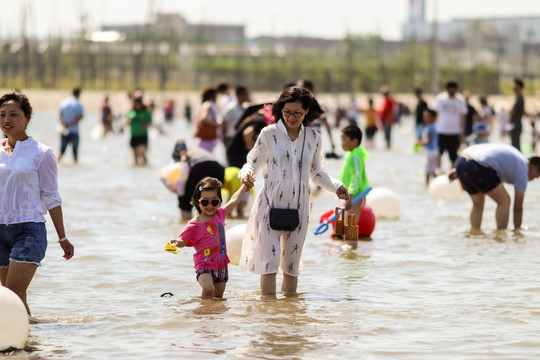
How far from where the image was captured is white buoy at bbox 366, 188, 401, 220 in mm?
14164

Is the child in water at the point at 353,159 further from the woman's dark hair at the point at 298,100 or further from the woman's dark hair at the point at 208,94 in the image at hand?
the woman's dark hair at the point at 208,94

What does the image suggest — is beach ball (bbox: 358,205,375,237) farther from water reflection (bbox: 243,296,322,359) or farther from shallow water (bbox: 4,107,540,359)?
water reflection (bbox: 243,296,322,359)

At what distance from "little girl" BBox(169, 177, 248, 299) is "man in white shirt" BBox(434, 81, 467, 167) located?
11262mm

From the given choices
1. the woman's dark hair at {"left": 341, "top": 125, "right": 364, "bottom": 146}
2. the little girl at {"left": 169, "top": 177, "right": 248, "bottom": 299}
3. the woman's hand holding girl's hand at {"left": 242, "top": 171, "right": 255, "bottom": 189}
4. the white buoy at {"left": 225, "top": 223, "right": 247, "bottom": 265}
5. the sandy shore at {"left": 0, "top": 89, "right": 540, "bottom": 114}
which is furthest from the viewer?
the sandy shore at {"left": 0, "top": 89, "right": 540, "bottom": 114}

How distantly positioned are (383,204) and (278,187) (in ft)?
21.2

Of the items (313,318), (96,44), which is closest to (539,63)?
(96,44)

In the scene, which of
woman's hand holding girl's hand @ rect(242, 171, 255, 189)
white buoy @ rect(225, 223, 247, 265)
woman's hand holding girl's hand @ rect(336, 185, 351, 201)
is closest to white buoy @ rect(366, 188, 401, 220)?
white buoy @ rect(225, 223, 247, 265)

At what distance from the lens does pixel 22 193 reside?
22.4ft

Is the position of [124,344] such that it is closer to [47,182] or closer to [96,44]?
[47,182]

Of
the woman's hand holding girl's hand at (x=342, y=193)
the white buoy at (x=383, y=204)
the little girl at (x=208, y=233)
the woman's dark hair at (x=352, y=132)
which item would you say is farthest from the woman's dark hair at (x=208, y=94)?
the woman's hand holding girl's hand at (x=342, y=193)

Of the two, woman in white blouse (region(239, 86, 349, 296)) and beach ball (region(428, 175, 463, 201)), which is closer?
woman in white blouse (region(239, 86, 349, 296))

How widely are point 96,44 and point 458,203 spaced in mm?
132542

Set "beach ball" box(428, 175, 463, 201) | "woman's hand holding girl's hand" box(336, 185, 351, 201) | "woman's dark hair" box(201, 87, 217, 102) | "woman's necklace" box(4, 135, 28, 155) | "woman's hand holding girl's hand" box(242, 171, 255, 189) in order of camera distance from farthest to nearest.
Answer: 1. "beach ball" box(428, 175, 463, 201)
2. "woman's dark hair" box(201, 87, 217, 102)
3. "woman's hand holding girl's hand" box(336, 185, 351, 201)
4. "woman's hand holding girl's hand" box(242, 171, 255, 189)
5. "woman's necklace" box(4, 135, 28, 155)

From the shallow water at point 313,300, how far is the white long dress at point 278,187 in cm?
42
